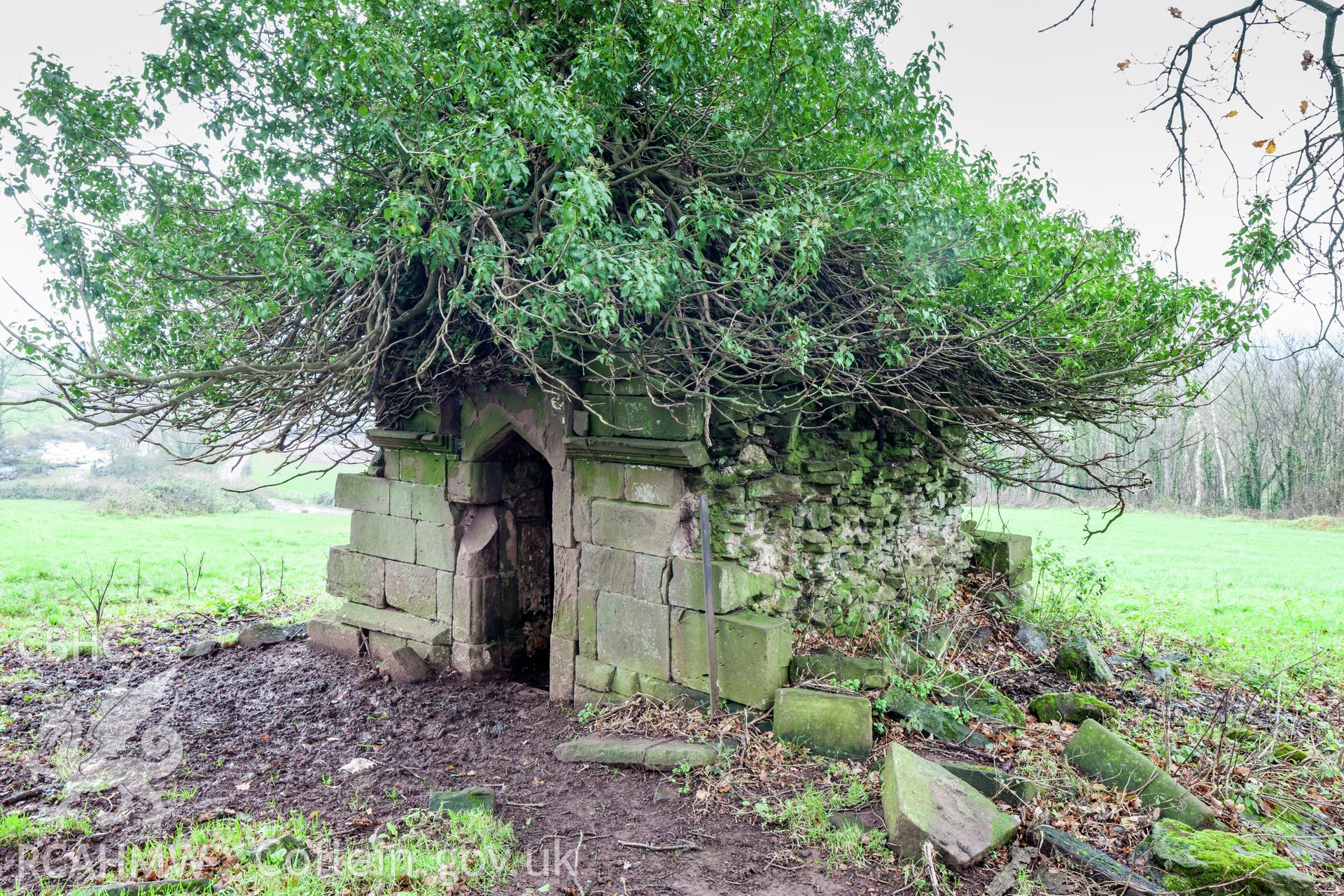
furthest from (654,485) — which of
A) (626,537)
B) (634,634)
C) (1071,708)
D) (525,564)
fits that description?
(1071,708)

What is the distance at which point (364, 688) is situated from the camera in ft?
22.7

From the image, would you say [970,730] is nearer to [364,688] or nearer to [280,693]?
[364,688]

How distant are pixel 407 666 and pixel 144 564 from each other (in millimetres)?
8981

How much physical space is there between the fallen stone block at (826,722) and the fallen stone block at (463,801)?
1904 millimetres

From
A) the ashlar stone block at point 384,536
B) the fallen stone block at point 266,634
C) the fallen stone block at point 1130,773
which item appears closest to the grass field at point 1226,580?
the fallen stone block at point 1130,773

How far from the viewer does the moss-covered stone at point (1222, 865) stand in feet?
11.0

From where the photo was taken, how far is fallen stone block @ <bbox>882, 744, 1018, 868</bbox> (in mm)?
3695

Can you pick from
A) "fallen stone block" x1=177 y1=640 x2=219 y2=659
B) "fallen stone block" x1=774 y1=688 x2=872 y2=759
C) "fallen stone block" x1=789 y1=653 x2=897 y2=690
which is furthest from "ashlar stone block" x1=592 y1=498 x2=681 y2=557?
"fallen stone block" x1=177 y1=640 x2=219 y2=659

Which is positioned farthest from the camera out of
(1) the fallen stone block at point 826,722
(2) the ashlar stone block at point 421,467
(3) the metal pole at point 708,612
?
(2) the ashlar stone block at point 421,467

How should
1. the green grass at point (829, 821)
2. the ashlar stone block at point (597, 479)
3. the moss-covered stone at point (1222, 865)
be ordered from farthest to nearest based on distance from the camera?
the ashlar stone block at point (597, 479)
the green grass at point (829, 821)
the moss-covered stone at point (1222, 865)

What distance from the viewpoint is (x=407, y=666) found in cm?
698

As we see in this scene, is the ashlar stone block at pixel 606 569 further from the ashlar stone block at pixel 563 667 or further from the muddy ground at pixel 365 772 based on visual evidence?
the muddy ground at pixel 365 772

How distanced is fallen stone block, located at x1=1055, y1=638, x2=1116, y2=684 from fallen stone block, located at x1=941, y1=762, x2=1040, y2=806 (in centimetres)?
280

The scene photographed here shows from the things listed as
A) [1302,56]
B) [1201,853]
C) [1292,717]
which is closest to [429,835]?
[1201,853]
